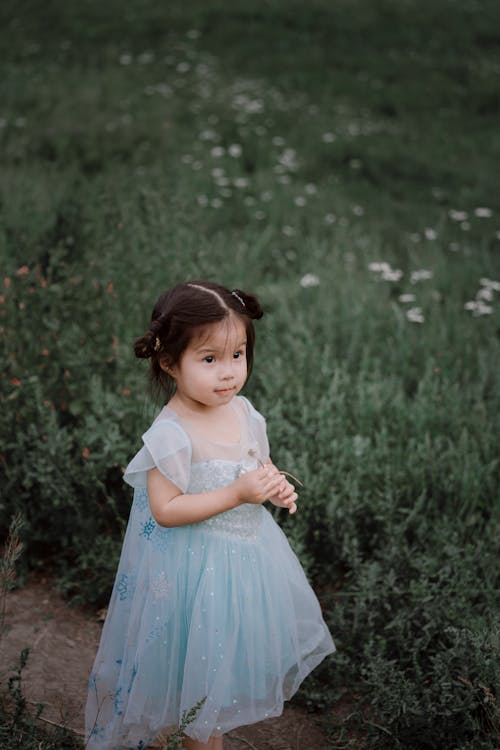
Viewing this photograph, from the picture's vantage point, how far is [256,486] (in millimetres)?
1954

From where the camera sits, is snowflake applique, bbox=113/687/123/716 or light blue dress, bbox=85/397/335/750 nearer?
light blue dress, bbox=85/397/335/750

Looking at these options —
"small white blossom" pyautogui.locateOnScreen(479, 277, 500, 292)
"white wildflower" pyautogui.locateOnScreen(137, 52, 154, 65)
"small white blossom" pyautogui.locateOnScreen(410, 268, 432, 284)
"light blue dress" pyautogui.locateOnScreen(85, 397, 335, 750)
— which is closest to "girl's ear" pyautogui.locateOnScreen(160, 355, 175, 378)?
"light blue dress" pyautogui.locateOnScreen(85, 397, 335, 750)

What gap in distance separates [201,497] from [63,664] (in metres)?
1.31

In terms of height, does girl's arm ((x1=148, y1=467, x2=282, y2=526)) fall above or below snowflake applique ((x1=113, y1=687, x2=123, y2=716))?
above

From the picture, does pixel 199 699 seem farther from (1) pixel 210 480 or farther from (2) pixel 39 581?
(2) pixel 39 581

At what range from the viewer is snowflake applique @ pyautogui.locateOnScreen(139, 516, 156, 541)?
216 centimetres

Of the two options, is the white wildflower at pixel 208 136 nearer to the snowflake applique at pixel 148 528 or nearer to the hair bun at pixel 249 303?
the hair bun at pixel 249 303

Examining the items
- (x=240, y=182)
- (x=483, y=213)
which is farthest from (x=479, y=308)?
(x=240, y=182)

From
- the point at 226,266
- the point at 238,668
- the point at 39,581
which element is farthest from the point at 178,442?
the point at 226,266

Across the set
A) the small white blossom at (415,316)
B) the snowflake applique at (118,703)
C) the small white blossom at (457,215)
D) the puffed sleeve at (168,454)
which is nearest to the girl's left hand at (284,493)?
the puffed sleeve at (168,454)

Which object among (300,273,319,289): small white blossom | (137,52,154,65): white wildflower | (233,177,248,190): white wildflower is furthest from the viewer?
(137,52,154,65): white wildflower

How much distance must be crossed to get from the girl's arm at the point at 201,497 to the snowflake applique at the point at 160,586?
0.17 meters

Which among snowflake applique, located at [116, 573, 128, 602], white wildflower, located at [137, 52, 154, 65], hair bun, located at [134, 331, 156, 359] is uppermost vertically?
hair bun, located at [134, 331, 156, 359]

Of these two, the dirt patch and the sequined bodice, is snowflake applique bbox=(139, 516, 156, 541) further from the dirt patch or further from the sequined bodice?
the dirt patch
